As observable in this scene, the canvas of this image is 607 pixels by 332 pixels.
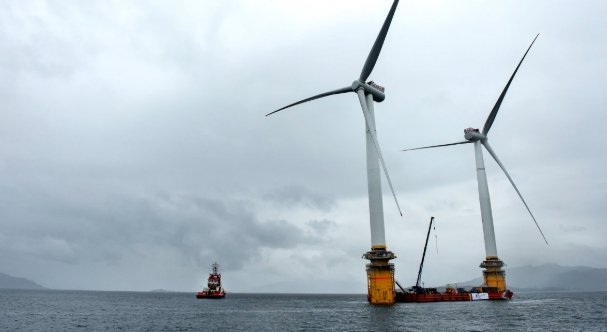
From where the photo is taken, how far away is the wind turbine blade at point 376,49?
101762 mm

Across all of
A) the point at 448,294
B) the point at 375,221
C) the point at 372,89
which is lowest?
the point at 448,294

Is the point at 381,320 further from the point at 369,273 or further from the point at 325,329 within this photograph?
the point at 369,273

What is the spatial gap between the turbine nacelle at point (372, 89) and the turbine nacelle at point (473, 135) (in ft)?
185

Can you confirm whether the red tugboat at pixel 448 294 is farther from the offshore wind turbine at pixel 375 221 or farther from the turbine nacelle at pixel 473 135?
the turbine nacelle at pixel 473 135

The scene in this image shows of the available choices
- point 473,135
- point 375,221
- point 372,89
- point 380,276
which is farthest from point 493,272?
point 372,89

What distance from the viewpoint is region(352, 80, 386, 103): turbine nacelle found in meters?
122

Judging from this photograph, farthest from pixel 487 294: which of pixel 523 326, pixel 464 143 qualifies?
pixel 523 326

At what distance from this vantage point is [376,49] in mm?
111875

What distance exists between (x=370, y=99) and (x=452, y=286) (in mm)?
81396

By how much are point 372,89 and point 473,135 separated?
62.8m

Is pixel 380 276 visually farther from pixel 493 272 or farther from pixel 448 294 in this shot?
pixel 493 272

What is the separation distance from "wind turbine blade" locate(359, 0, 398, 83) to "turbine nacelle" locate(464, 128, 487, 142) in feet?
221

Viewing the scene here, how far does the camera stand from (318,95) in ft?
382

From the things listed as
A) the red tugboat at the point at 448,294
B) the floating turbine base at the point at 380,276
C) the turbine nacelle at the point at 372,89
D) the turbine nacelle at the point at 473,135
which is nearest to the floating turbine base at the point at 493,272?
the red tugboat at the point at 448,294
